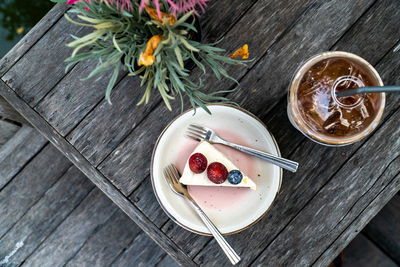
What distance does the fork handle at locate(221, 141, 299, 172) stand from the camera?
0.74 meters

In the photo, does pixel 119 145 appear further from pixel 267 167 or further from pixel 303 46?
pixel 303 46

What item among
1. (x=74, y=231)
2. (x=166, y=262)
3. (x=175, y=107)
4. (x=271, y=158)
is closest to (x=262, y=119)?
(x=271, y=158)

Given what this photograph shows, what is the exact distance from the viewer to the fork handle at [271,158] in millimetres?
739

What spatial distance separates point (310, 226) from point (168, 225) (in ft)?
1.20

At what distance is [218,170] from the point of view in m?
0.77

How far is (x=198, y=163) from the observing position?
0.77 m

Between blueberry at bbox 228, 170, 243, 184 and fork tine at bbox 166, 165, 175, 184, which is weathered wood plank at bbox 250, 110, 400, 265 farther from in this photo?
fork tine at bbox 166, 165, 175, 184

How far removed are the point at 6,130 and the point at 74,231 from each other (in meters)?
0.47

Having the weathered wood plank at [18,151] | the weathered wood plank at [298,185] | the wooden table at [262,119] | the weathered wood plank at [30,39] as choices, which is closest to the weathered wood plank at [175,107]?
the wooden table at [262,119]

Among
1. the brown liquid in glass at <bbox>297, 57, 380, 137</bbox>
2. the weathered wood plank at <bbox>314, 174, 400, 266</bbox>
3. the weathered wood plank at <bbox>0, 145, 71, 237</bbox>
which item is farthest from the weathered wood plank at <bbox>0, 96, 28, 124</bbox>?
the weathered wood plank at <bbox>314, 174, 400, 266</bbox>

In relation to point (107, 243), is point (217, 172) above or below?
above

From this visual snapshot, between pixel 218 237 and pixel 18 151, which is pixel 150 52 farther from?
pixel 18 151

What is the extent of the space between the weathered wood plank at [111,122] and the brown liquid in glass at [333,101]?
1.18 feet

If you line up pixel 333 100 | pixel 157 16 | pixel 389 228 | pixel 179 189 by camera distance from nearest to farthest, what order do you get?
pixel 157 16, pixel 333 100, pixel 179 189, pixel 389 228
